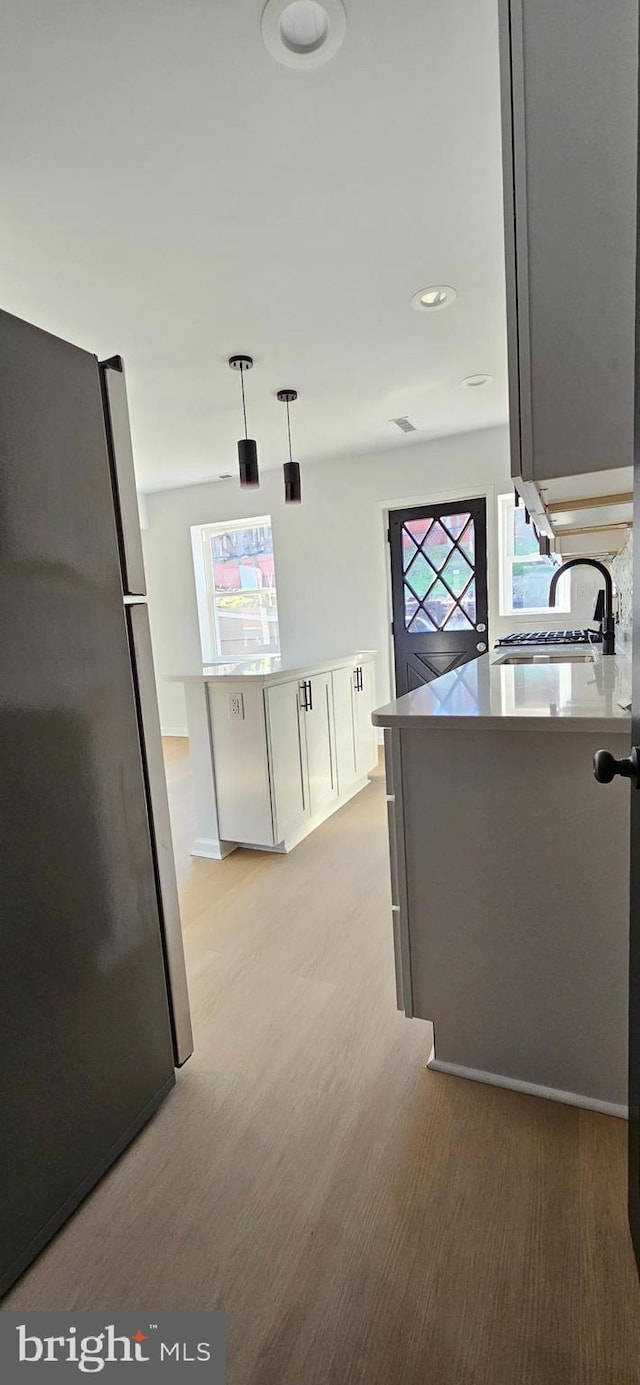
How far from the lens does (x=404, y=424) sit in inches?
177

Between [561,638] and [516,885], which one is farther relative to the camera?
[561,638]

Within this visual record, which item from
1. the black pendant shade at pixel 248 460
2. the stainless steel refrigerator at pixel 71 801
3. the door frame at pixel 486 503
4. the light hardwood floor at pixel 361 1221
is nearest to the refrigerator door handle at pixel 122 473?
the stainless steel refrigerator at pixel 71 801

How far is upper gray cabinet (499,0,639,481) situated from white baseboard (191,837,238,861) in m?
2.46

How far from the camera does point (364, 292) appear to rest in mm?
2617

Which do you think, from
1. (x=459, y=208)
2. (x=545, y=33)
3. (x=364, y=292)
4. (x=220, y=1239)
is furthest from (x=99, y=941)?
(x=364, y=292)

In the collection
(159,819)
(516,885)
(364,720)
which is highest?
(159,819)

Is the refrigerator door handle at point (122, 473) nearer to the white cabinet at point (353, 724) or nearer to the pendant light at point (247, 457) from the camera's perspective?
the pendant light at point (247, 457)

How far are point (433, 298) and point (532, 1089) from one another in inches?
119

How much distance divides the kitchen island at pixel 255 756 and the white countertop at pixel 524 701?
117cm

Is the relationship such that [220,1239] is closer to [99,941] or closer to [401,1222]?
[401,1222]

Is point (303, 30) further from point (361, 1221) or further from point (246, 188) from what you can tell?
point (361, 1221)

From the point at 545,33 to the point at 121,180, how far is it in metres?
1.36

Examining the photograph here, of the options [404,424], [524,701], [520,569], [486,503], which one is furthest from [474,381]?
[524,701]

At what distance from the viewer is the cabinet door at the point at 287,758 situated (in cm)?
299
